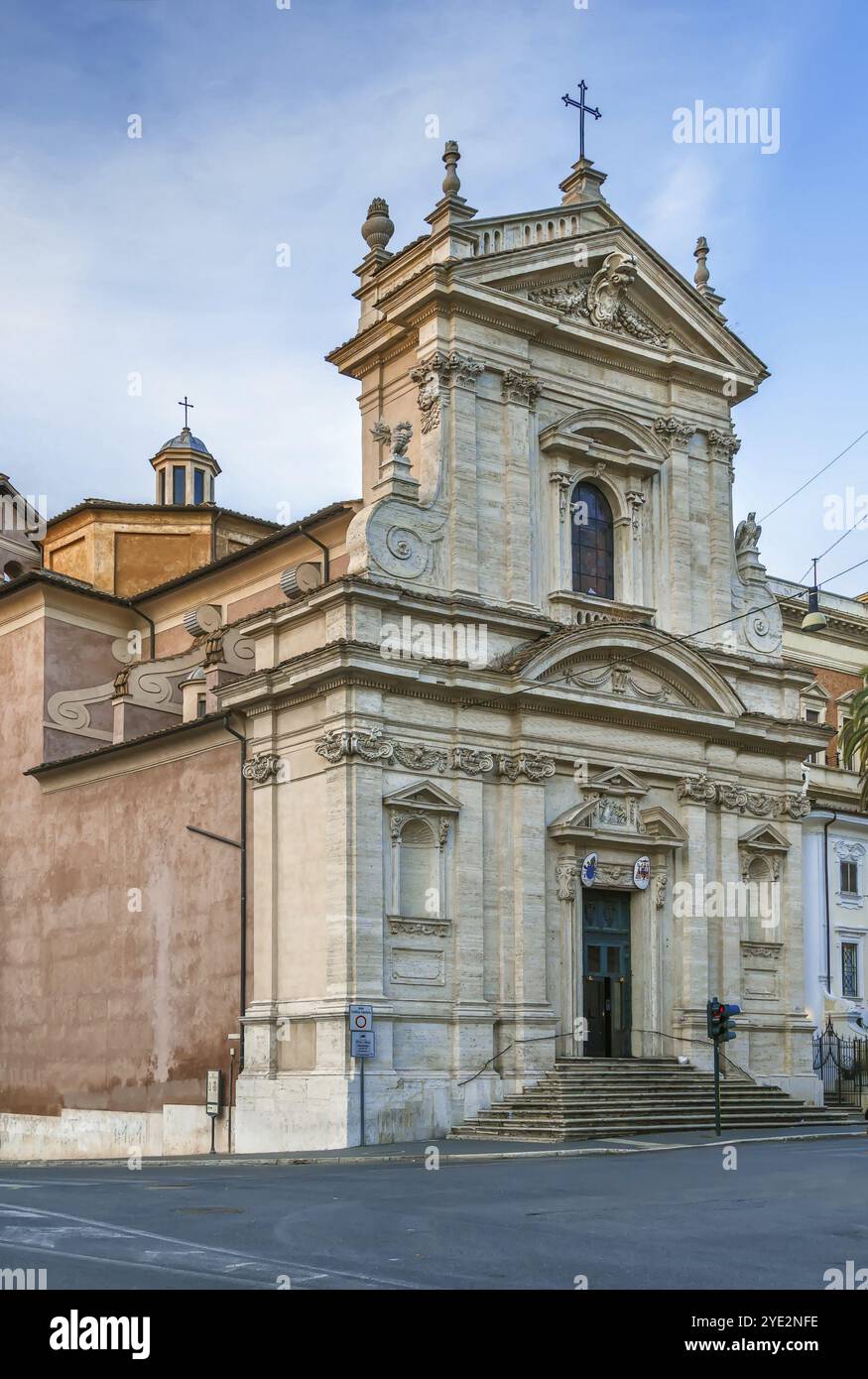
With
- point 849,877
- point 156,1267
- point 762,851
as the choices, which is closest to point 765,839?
point 762,851

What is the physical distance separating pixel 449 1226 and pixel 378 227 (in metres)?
23.7

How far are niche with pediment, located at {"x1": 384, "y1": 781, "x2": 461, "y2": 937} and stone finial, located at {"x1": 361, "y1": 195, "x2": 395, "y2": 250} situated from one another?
11575 mm

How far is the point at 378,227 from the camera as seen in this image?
3356 centimetres

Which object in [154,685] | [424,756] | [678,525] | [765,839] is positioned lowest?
[765,839]

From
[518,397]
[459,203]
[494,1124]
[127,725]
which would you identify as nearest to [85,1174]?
[494,1124]

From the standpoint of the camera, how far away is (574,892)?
30734mm

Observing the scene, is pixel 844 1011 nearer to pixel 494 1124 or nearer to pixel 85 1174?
pixel 494 1124

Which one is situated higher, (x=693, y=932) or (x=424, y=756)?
(x=424, y=756)

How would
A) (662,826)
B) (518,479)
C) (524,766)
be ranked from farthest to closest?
1. (662,826)
2. (518,479)
3. (524,766)

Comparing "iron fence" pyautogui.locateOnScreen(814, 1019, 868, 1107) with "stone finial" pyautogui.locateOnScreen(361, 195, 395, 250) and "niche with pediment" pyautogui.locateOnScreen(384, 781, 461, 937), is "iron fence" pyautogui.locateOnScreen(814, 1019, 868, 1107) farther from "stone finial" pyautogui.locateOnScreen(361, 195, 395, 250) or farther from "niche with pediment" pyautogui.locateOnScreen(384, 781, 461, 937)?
"stone finial" pyautogui.locateOnScreen(361, 195, 395, 250)

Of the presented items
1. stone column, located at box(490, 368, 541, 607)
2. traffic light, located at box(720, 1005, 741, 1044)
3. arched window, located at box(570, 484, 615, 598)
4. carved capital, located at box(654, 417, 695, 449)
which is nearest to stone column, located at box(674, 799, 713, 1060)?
traffic light, located at box(720, 1005, 741, 1044)

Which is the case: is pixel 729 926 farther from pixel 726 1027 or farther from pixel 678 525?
pixel 678 525

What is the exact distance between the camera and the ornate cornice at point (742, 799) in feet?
108

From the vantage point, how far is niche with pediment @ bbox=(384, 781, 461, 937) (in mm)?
28406
